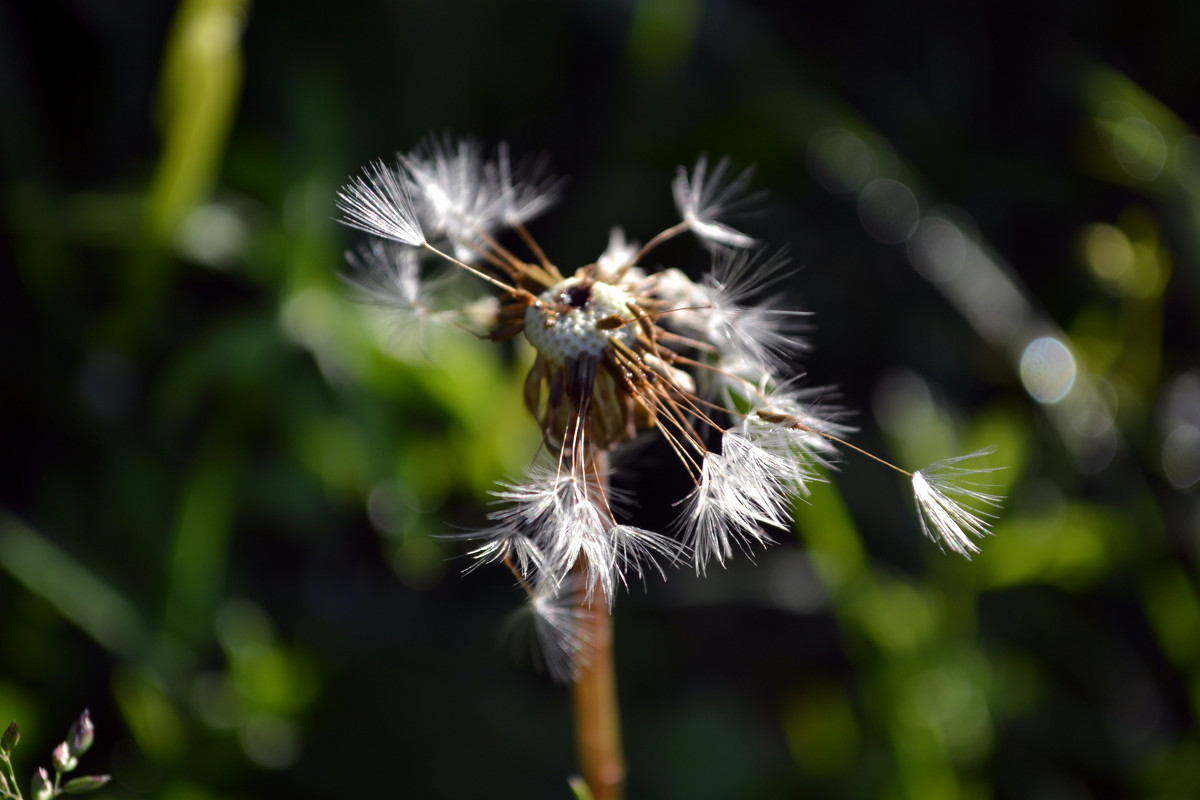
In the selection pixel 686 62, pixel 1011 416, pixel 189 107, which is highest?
pixel 686 62

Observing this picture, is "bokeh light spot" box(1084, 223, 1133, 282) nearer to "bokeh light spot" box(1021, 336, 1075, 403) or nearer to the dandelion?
"bokeh light spot" box(1021, 336, 1075, 403)

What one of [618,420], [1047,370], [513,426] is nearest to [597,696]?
[618,420]

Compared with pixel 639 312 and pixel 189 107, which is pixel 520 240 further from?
pixel 639 312

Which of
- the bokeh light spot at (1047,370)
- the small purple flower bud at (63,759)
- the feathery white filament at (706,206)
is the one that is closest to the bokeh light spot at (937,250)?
the bokeh light spot at (1047,370)

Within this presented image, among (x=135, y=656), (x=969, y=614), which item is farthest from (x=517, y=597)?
(x=969, y=614)

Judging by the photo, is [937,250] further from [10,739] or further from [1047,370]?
[10,739]

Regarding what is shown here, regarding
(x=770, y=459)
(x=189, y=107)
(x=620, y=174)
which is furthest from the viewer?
(x=620, y=174)
